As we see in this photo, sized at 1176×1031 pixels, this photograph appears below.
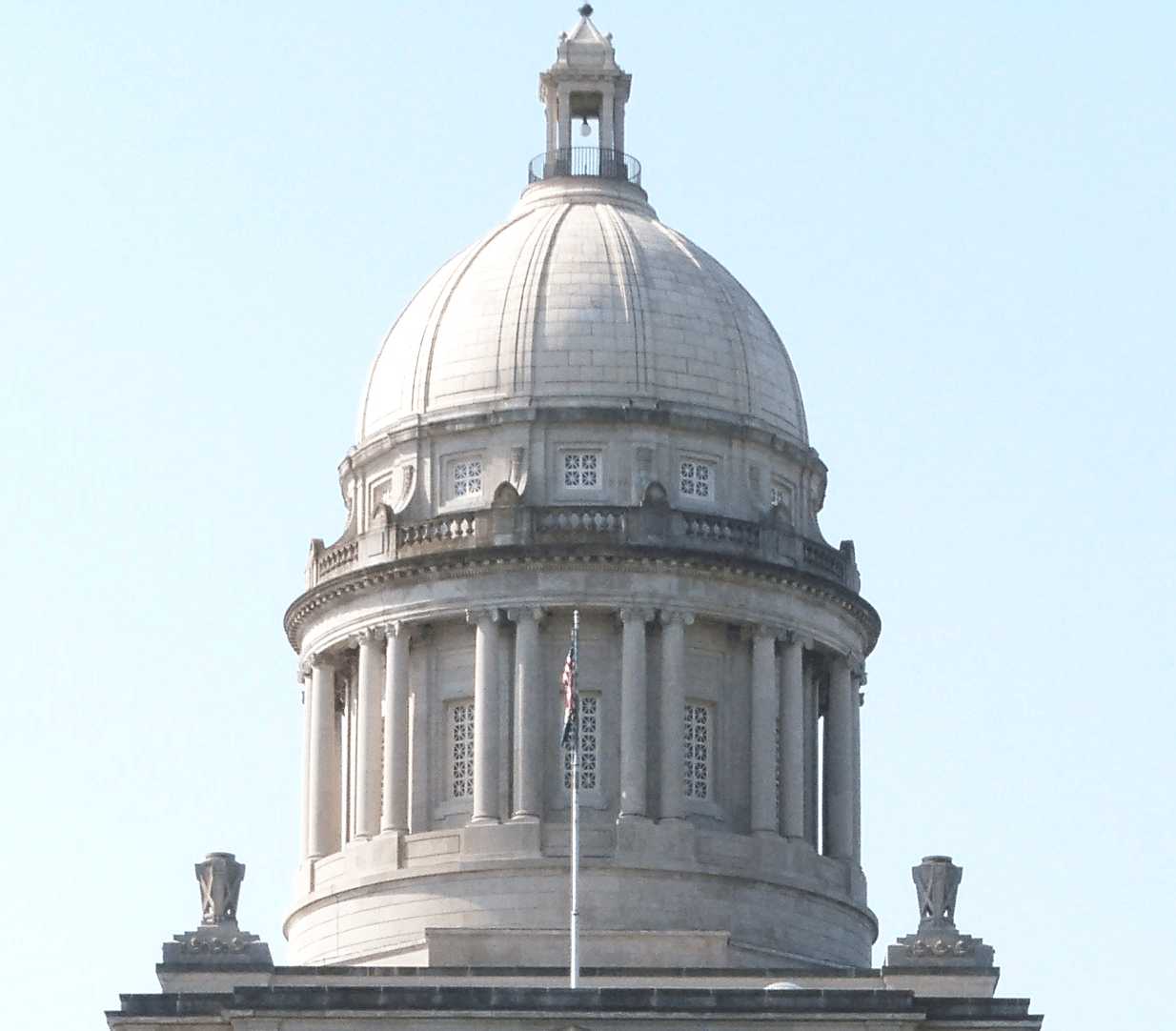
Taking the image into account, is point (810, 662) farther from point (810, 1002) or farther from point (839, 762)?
point (810, 1002)

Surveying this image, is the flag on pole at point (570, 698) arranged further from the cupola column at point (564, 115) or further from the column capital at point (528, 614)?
the cupola column at point (564, 115)

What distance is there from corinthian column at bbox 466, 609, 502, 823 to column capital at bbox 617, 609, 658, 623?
261cm

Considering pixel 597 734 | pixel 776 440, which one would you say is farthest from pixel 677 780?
pixel 776 440

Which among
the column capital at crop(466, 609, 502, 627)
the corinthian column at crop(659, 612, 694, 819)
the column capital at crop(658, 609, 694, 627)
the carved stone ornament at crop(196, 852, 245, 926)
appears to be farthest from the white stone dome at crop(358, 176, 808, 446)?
the carved stone ornament at crop(196, 852, 245, 926)

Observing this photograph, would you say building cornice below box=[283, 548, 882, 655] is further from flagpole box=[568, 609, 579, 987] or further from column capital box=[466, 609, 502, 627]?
flagpole box=[568, 609, 579, 987]

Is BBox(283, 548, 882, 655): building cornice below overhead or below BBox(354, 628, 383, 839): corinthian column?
overhead

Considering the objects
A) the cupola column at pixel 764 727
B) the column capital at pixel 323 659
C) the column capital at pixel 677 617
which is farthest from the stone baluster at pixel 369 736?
the cupola column at pixel 764 727

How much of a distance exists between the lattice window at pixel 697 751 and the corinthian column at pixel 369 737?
257 inches

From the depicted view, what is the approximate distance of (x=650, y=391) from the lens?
93125 millimetres

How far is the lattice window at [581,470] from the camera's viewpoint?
92.2m

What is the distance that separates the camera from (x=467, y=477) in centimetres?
9300

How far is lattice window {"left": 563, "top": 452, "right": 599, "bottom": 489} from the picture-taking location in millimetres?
92188

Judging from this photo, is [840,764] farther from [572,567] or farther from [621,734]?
[572,567]

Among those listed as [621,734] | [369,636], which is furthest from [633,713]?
[369,636]
